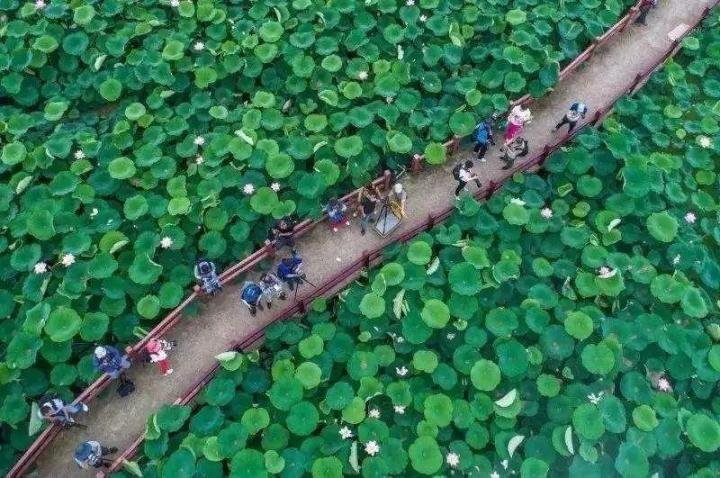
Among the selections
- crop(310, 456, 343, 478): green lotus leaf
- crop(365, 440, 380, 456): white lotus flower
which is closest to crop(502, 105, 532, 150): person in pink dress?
crop(365, 440, 380, 456): white lotus flower

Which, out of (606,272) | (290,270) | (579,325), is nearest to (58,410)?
(290,270)

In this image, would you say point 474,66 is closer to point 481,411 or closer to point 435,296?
point 435,296

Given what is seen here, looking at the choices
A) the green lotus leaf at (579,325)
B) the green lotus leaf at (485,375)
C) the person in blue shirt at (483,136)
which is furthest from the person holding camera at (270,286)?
the green lotus leaf at (579,325)

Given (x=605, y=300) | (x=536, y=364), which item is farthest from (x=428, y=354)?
(x=605, y=300)

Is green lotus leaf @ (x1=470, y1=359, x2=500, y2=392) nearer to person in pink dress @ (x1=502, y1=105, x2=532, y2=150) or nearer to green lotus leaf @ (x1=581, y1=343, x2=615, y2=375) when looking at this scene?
green lotus leaf @ (x1=581, y1=343, x2=615, y2=375)

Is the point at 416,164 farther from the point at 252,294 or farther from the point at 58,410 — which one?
the point at 58,410

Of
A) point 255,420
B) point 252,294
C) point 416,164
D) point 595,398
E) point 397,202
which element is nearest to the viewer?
point 255,420
